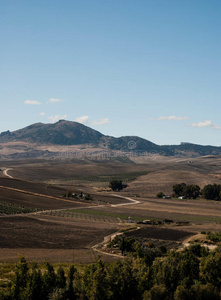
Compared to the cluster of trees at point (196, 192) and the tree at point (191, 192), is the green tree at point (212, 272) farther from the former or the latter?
the tree at point (191, 192)

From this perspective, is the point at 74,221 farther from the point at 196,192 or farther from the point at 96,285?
the point at 196,192

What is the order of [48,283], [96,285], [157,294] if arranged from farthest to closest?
[48,283], [96,285], [157,294]

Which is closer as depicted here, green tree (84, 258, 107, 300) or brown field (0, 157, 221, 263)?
green tree (84, 258, 107, 300)

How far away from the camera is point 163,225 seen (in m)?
74.1

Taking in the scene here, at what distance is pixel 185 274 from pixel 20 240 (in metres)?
33.6

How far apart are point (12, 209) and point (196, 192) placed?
78220mm

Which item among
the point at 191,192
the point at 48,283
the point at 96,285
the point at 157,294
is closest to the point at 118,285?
the point at 96,285

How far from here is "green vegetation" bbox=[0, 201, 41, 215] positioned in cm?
8112

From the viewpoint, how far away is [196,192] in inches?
5295

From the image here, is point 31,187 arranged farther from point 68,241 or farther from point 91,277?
point 91,277

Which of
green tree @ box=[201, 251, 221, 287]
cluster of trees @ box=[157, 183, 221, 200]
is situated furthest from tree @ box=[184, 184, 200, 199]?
green tree @ box=[201, 251, 221, 287]

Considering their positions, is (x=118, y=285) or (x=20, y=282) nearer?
(x=20, y=282)

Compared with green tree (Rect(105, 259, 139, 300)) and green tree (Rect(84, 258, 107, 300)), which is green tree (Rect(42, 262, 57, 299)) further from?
green tree (Rect(105, 259, 139, 300))

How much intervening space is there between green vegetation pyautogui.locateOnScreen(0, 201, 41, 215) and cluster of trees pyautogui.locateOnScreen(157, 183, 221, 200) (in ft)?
211
